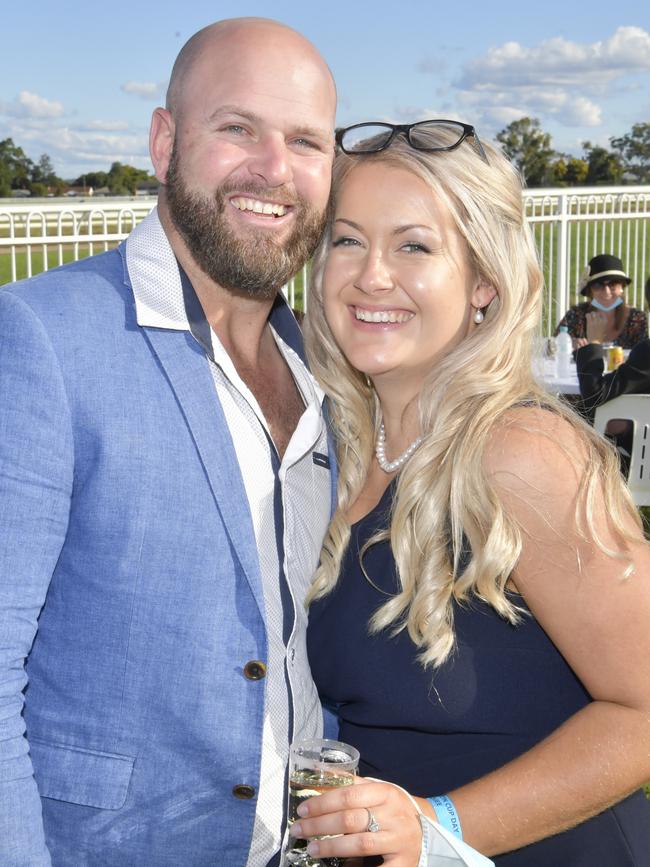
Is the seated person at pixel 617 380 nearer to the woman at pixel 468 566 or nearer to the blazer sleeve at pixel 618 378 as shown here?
the blazer sleeve at pixel 618 378

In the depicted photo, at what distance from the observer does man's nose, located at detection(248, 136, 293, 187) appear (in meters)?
2.34

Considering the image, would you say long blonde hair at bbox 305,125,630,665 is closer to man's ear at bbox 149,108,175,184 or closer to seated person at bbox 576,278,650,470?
man's ear at bbox 149,108,175,184

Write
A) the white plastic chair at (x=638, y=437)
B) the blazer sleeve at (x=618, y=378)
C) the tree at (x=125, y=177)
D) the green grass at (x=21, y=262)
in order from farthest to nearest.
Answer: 1. the tree at (x=125, y=177)
2. the green grass at (x=21, y=262)
3. the white plastic chair at (x=638, y=437)
4. the blazer sleeve at (x=618, y=378)

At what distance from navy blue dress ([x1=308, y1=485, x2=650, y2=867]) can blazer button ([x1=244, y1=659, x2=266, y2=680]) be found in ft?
1.11

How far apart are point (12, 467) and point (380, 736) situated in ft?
3.50

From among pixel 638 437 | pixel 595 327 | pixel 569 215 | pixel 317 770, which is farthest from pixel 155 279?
pixel 569 215

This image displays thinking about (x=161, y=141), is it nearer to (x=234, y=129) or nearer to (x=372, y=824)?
(x=234, y=129)

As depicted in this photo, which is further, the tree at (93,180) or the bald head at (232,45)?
the tree at (93,180)

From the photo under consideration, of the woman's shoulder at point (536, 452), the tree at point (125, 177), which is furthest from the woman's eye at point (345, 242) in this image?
the tree at point (125, 177)

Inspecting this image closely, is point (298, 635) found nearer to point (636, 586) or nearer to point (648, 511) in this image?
point (636, 586)

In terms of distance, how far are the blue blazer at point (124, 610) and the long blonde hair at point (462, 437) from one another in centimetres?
43

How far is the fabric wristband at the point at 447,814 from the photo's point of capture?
194 cm

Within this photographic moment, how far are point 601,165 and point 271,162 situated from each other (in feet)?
225

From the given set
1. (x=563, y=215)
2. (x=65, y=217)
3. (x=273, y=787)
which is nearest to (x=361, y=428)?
(x=273, y=787)
